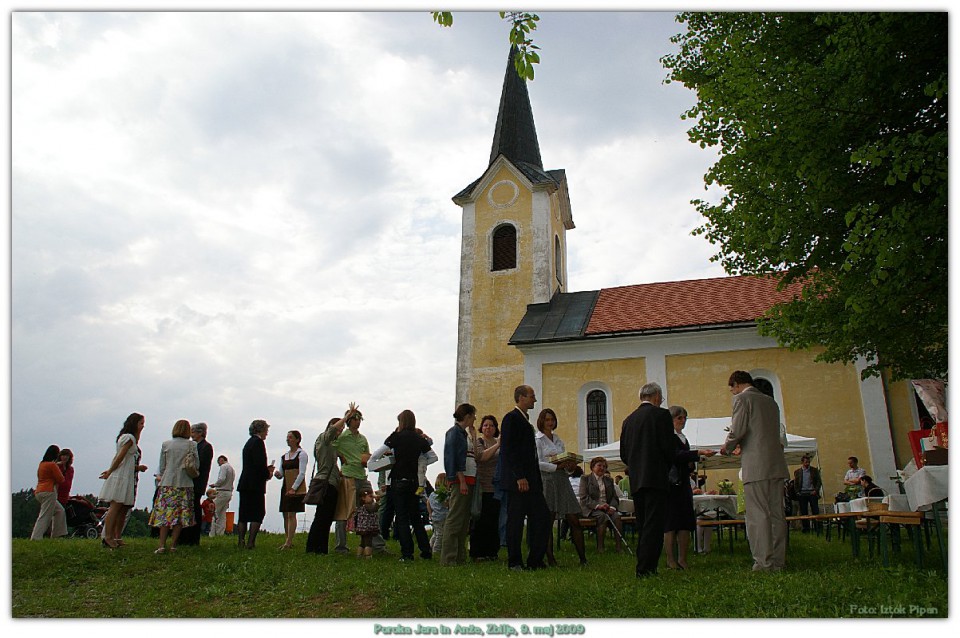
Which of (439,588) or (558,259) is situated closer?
(439,588)

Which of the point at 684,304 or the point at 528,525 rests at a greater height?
the point at 684,304

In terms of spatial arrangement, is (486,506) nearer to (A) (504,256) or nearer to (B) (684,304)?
(B) (684,304)

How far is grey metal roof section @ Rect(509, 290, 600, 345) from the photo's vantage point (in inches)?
830

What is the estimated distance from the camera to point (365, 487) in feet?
29.3

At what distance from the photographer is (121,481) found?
8258 mm

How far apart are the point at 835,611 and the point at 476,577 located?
2.88 m

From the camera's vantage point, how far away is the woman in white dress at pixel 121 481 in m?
8.18

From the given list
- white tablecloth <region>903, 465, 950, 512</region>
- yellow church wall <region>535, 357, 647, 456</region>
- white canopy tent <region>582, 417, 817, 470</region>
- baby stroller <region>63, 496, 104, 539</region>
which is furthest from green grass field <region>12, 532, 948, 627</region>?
yellow church wall <region>535, 357, 647, 456</region>

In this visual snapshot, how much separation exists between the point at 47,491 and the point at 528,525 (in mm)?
6914

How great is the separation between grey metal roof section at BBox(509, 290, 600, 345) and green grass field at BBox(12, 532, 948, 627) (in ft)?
43.9

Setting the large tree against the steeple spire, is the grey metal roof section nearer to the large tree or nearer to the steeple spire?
the steeple spire

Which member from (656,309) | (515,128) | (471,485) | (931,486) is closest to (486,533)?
(471,485)

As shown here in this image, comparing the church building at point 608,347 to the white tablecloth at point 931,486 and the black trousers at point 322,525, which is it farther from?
the white tablecloth at point 931,486

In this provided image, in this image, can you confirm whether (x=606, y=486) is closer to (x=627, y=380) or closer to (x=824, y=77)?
(x=824, y=77)
